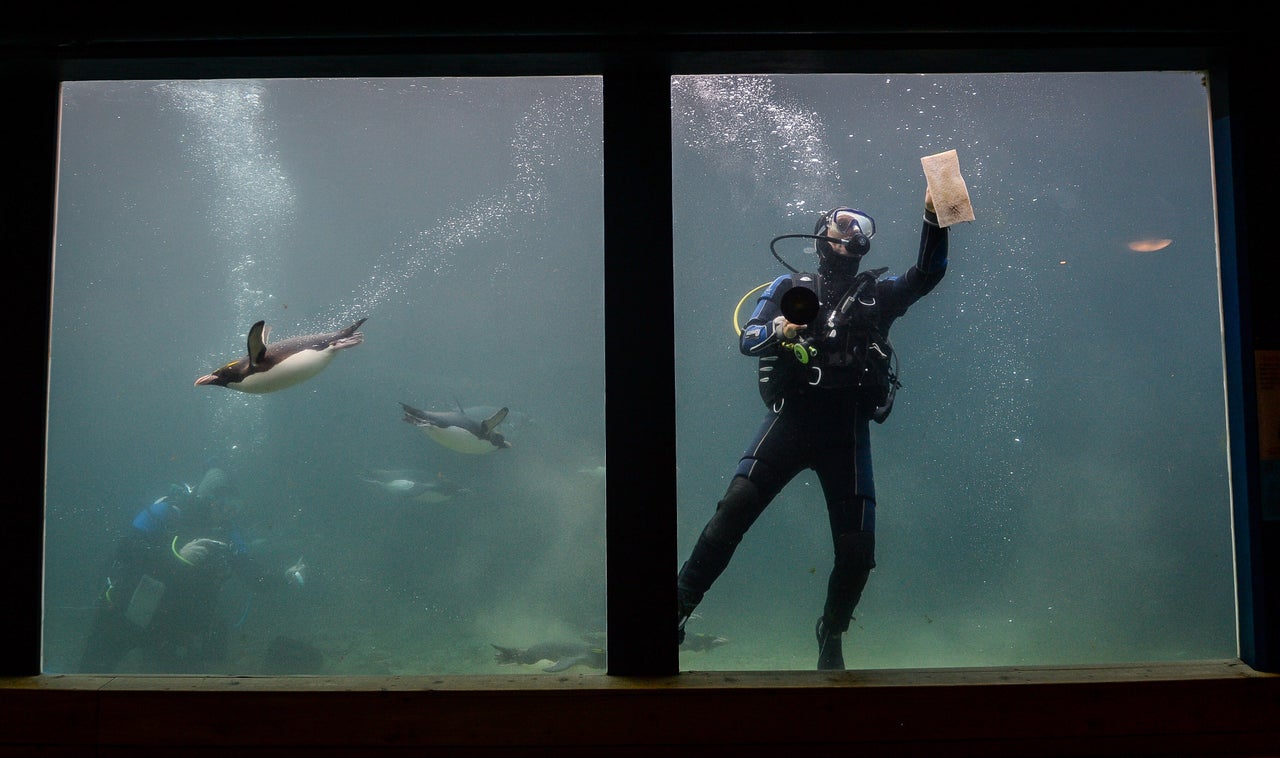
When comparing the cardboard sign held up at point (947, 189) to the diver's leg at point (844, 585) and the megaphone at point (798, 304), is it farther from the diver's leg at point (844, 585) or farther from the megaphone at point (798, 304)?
the diver's leg at point (844, 585)

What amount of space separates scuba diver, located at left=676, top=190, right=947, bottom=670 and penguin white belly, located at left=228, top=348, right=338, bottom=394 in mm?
2825

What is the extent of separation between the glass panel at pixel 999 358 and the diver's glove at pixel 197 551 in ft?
37.5

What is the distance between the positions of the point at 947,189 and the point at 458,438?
5637 millimetres

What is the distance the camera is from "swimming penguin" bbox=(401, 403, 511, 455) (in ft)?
22.1

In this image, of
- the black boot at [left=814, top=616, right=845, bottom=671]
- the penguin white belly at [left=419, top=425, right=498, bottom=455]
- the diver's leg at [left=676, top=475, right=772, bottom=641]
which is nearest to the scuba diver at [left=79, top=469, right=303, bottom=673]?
the penguin white belly at [left=419, top=425, right=498, bottom=455]

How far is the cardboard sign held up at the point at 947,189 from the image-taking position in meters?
2.55

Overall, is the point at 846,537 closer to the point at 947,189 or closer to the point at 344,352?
the point at 947,189

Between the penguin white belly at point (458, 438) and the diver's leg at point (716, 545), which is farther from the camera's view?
the penguin white belly at point (458, 438)

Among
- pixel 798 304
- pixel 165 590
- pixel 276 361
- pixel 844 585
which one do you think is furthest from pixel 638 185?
pixel 165 590

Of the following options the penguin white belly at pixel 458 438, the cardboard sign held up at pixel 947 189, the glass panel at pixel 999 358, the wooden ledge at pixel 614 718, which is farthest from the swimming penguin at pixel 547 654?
the glass panel at pixel 999 358

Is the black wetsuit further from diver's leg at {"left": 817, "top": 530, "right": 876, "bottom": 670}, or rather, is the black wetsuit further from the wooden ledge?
diver's leg at {"left": 817, "top": 530, "right": 876, "bottom": 670}

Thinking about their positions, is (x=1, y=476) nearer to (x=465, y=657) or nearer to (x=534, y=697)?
(x=534, y=697)

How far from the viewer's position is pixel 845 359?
3.35m

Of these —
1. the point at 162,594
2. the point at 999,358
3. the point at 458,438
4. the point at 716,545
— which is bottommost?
the point at 162,594
